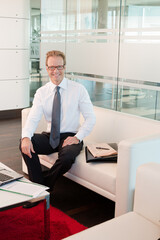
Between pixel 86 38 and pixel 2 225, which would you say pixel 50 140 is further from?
pixel 86 38

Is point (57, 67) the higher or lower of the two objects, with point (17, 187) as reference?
higher

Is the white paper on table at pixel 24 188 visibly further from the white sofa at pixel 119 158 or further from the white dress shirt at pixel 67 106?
the white dress shirt at pixel 67 106

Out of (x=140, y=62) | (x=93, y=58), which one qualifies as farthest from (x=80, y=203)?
(x=93, y=58)

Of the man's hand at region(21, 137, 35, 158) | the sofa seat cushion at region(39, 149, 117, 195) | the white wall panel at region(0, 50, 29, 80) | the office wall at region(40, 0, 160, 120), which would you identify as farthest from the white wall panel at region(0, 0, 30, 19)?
the sofa seat cushion at region(39, 149, 117, 195)

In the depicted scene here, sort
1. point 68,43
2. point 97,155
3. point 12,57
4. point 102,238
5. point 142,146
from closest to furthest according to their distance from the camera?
point 102,238 < point 142,146 < point 97,155 < point 68,43 < point 12,57

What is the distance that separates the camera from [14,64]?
7055 millimetres

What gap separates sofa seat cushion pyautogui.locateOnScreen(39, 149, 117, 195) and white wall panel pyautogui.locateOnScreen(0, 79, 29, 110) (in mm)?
3993

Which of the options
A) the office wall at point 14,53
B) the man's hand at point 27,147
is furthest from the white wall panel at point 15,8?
the man's hand at point 27,147

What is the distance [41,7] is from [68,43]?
137cm

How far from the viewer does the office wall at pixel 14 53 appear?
6812mm

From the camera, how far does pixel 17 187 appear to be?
8.42ft

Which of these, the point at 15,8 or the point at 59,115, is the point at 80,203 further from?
the point at 15,8

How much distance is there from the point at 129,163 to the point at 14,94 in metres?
4.87

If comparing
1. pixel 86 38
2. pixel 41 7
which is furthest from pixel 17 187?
pixel 41 7
